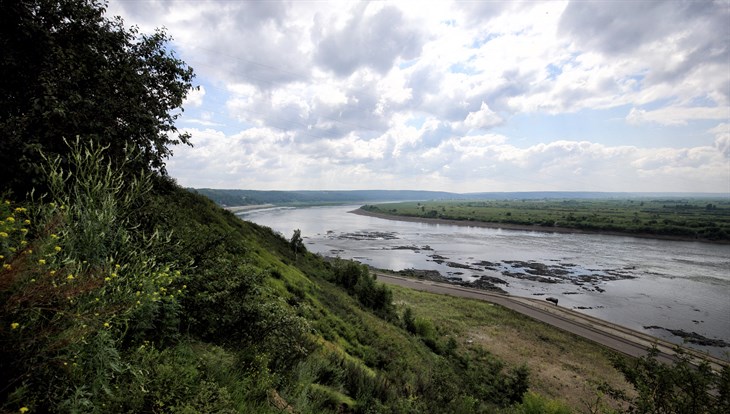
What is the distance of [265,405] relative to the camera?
203 inches

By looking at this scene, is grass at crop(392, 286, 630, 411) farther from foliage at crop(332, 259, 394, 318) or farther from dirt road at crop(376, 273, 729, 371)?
foliage at crop(332, 259, 394, 318)

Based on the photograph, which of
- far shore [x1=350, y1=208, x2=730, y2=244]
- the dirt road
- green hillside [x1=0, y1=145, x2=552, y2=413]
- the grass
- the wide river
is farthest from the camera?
far shore [x1=350, y1=208, x2=730, y2=244]

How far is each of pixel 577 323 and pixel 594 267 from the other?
35.9 meters

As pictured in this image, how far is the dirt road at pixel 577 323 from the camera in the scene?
28.0 m

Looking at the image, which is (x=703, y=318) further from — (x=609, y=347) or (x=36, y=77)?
(x=36, y=77)

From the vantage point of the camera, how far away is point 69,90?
26.9 feet

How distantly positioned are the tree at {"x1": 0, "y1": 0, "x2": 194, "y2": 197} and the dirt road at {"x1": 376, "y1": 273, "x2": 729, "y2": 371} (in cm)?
3396

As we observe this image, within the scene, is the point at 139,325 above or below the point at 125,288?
below

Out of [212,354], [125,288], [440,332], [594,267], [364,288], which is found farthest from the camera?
[594,267]

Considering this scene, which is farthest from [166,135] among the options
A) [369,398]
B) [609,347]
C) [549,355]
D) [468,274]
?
[468,274]

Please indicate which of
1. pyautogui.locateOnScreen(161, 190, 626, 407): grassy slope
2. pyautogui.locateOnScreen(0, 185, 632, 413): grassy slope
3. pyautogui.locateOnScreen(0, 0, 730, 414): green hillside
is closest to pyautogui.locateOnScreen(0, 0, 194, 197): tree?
pyautogui.locateOnScreen(0, 0, 730, 414): green hillside

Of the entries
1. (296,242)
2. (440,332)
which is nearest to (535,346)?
(440,332)

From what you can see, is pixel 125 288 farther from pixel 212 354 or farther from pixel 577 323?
pixel 577 323

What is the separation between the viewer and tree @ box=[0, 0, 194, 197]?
7.25m
